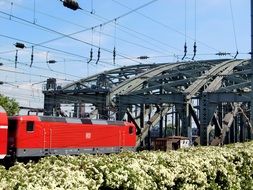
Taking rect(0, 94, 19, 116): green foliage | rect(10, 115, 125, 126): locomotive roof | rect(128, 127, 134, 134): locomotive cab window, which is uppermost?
rect(0, 94, 19, 116): green foliage

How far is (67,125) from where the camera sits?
134 feet

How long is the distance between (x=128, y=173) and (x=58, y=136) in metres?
32.0

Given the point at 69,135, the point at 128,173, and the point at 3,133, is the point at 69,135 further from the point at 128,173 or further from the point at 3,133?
the point at 128,173

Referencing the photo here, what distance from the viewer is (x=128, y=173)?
26.9ft

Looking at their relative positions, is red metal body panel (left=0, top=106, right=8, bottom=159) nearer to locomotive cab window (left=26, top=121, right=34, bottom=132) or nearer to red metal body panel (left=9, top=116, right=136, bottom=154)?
red metal body panel (left=9, top=116, right=136, bottom=154)

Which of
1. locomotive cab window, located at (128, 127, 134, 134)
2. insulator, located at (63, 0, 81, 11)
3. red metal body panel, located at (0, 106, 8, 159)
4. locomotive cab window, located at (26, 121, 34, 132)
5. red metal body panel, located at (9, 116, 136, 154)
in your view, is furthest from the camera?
locomotive cab window, located at (128, 127, 134, 134)

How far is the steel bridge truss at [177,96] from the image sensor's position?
218 feet

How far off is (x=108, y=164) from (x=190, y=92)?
201 ft

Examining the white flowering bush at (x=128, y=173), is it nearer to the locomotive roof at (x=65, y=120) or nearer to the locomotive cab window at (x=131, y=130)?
the locomotive roof at (x=65, y=120)

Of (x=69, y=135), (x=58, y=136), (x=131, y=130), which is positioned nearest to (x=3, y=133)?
(x=58, y=136)

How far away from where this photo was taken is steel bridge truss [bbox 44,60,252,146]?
66.6 metres

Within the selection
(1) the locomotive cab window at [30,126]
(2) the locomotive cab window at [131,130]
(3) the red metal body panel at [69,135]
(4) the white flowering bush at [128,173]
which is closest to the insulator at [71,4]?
(4) the white flowering bush at [128,173]

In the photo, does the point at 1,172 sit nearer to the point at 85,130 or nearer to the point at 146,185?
the point at 146,185

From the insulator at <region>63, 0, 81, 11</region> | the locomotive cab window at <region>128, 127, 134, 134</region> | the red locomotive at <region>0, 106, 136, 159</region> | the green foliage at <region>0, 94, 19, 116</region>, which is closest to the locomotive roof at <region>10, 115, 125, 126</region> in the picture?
the red locomotive at <region>0, 106, 136, 159</region>
